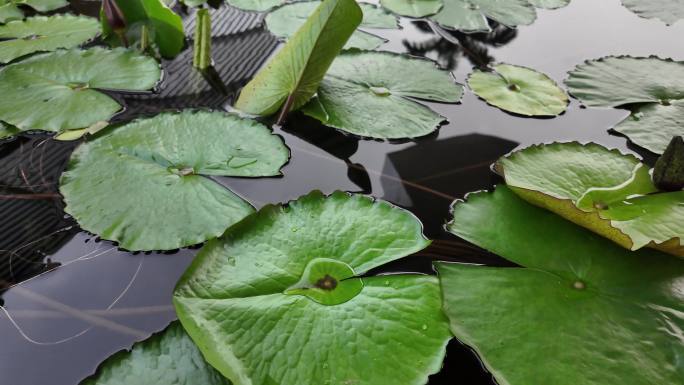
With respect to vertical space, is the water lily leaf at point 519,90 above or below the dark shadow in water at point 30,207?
above

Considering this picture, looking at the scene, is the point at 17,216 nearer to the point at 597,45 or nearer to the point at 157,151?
the point at 157,151

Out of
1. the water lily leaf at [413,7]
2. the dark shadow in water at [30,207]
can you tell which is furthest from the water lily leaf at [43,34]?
the water lily leaf at [413,7]

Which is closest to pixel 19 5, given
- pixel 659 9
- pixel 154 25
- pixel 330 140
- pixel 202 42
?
pixel 154 25

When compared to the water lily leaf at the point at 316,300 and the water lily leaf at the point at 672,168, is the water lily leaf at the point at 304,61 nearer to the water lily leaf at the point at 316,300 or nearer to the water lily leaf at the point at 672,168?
the water lily leaf at the point at 316,300

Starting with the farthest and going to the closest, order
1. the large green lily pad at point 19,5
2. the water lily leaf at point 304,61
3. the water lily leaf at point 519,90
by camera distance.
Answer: the large green lily pad at point 19,5, the water lily leaf at point 519,90, the water lily leaf at point 304,61

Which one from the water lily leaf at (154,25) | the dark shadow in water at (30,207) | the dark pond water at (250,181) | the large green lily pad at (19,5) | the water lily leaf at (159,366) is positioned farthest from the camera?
the large green lily pad at (19,5)

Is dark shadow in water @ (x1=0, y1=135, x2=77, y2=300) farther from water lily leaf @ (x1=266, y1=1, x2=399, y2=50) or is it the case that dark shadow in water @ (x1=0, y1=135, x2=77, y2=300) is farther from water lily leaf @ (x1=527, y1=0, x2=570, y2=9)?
water lily leaf @ (x1=527, y1=0, x2=570, y2=9)

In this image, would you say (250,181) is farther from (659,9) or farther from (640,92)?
(659,9)
